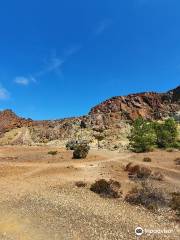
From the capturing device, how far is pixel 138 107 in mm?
110312

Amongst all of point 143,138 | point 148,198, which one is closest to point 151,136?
point 143,138

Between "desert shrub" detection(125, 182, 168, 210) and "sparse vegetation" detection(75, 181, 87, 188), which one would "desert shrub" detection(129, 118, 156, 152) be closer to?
"sparse vegetation" detection(75, 181, 87, 188)

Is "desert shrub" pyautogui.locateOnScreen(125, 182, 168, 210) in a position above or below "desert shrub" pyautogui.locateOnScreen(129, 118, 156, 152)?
below

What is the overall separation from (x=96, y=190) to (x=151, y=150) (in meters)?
28.3

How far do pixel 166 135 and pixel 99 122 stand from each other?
3958cm

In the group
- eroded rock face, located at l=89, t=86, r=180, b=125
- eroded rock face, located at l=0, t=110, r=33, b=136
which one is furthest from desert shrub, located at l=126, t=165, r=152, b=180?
eroded rock face, located at l=0, t=110, r=33, b=136

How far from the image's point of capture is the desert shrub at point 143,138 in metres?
52.5

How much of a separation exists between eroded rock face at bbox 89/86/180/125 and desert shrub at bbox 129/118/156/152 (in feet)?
130

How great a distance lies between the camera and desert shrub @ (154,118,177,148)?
5802 centimetres

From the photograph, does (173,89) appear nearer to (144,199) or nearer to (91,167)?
(91,167)

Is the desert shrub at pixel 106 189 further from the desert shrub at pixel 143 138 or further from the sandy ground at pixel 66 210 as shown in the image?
the desert shrub at pixel 143 138

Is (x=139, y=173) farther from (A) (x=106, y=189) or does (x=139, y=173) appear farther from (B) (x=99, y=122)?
(B) (x=99, y=122)

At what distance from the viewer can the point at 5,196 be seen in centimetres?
2297

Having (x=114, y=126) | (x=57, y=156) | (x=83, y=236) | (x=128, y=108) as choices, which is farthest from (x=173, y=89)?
(x=83, y=236)
